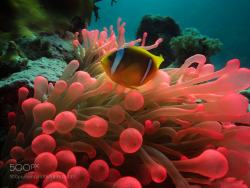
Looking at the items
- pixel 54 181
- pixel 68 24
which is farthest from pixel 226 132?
pixel 68 24

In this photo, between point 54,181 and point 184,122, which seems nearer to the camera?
point 54,181

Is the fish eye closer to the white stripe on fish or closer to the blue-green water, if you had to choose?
the white stripe on fish

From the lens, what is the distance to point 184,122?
49.8 inches

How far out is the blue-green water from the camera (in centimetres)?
2981

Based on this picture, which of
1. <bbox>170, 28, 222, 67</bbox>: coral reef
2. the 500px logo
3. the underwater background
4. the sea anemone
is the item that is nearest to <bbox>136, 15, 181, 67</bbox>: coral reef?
<bbox>170, 28, 222, 67</bbox>: coral reef

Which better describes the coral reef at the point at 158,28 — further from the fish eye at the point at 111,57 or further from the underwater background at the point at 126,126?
the fish eye at the point at 111,57

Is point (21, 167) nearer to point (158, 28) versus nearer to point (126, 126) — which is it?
point (126, 126)

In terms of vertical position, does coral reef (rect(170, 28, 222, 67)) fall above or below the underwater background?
above

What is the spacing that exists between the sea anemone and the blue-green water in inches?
341

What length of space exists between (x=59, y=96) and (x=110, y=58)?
32 centimetres

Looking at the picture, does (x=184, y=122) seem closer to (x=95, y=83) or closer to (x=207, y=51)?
(x=95, y=83)

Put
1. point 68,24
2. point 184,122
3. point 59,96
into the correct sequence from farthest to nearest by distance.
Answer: point 68,24
point 59,96
point 184,122

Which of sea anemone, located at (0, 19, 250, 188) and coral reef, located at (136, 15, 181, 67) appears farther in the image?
coral reef, located at (136, 15, 181, 67)

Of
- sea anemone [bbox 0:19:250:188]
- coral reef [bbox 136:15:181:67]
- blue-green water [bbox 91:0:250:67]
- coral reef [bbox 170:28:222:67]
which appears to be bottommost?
sea anemone [bbox 0:19:250:188]
